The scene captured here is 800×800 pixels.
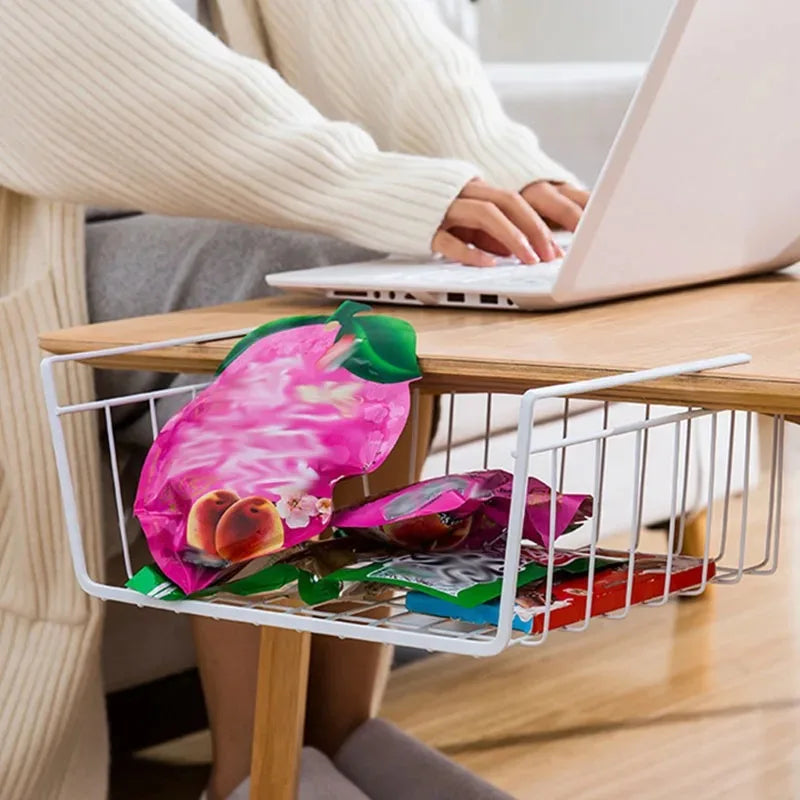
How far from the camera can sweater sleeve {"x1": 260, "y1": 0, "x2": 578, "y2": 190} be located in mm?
1239

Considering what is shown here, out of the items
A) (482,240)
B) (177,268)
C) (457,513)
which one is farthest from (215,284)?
(457,513)

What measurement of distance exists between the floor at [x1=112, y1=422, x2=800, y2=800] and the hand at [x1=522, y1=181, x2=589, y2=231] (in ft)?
1.77

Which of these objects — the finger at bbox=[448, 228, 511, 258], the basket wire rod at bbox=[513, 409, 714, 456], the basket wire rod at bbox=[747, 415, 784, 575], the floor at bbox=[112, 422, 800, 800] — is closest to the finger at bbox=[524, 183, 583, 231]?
the finger at bbox=[448, 228, 511, 258]

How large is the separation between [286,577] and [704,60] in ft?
1.17

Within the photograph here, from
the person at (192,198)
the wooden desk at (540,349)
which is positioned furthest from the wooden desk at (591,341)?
the person at (192,198)

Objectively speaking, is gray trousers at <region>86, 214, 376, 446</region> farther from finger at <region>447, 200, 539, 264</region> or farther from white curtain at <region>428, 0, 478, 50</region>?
white curtain at <region>428, 0, 478, 50</region>

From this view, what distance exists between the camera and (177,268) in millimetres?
1171

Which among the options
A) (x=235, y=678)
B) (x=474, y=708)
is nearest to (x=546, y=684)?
(x=474, y=708)

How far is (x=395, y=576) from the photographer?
0.69 meters

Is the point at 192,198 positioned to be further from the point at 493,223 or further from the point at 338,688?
the point at 338,688

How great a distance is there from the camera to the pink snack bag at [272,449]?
2.27ft

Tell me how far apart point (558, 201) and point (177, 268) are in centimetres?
33

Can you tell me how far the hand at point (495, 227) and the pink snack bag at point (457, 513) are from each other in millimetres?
245

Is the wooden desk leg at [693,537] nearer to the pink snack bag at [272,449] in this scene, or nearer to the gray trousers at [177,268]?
the gray trousers at [177,268]
